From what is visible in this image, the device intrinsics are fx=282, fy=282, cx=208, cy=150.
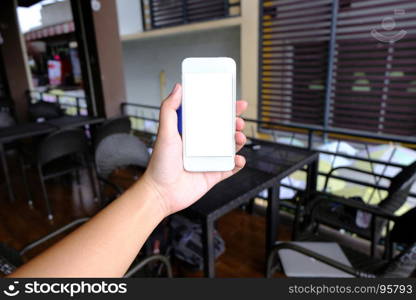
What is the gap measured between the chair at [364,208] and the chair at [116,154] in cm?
97

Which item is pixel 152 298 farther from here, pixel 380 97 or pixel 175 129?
pixel 380 97

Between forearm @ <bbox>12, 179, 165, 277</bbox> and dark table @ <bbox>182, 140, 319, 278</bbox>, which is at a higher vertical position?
forearm @ <bbox>12, 179, 165, 277</bbox>

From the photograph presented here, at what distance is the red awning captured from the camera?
125 inches

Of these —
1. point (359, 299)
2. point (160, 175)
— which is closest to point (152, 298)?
point (160, 175)

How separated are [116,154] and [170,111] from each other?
1182mm

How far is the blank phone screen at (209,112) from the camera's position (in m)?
0.47

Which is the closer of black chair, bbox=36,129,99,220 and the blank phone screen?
the blank phone screen

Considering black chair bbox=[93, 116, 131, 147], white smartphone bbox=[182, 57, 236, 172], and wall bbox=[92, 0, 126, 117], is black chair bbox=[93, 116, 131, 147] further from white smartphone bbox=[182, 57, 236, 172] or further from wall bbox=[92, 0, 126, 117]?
white smartphone bbox=[182, 57, 236, 172]

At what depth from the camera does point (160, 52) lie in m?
4.68

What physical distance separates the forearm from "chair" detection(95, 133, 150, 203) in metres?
1.09

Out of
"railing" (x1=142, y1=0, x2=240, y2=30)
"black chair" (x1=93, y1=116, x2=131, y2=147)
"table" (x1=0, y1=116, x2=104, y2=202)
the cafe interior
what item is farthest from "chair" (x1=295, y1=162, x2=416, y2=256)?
"railing" (x1=142, y1=0, x2=240, y2=30)

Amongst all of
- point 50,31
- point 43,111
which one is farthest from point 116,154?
point 50,31

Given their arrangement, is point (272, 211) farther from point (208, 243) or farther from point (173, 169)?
point (173, 169)

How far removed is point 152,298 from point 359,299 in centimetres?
51
